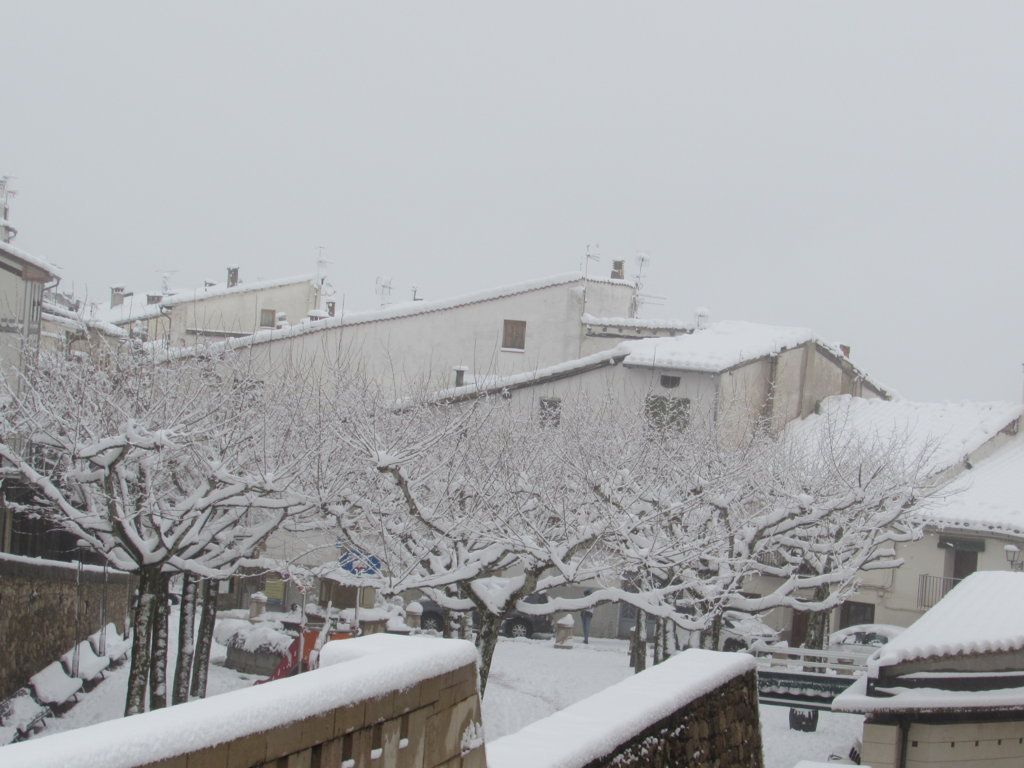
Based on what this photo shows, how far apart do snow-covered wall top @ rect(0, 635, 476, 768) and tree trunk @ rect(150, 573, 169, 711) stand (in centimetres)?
1247

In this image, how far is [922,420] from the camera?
3656cm

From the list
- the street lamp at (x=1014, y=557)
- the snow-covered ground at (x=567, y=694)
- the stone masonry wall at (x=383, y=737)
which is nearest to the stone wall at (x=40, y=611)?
the snow-covered ground at (x=567, y=694)

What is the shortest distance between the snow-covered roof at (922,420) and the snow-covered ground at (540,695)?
9.49 meters

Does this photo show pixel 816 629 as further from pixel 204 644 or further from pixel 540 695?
pixel 204 644

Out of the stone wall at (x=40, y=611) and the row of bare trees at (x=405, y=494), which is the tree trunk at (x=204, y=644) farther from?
the stone wall at (x=40, y=611)

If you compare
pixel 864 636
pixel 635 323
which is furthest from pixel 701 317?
pixel 864 636

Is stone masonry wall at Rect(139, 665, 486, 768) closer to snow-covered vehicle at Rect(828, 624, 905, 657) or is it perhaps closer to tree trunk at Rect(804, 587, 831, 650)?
tree trunk at Rect(804, 587, 831, 650)

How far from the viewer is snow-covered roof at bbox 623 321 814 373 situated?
32.9 m

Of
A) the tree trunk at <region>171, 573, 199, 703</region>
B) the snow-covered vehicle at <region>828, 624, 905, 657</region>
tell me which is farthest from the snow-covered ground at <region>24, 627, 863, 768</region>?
the snow-covered vehicle at <region>828, 624, 905, 657</region>

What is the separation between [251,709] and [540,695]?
67.8 feet

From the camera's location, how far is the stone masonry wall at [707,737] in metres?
7.59

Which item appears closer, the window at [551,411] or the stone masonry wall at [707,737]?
the stone masonry wall at [707,737]

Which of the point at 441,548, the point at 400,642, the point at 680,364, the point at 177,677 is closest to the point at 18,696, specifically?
the point at 177,677

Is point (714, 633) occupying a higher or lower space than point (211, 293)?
lower
